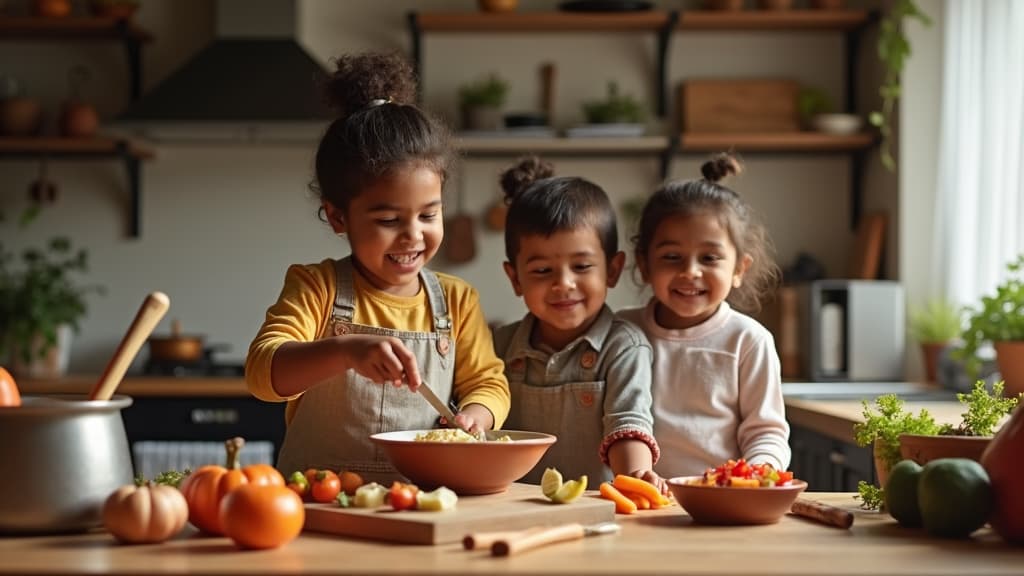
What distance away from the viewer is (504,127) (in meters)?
4.22

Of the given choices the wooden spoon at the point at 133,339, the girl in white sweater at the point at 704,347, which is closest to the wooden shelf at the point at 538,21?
the girl in white sweater at the point at 704,347

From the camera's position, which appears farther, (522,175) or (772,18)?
(772,18)

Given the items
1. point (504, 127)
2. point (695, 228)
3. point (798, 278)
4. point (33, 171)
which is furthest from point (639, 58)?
point (695, 228)

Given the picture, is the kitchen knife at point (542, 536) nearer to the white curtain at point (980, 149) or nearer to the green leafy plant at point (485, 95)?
the white curtain at point (980, 149)

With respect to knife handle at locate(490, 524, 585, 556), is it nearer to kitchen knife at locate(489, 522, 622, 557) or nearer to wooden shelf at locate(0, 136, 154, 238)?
kitchen knife at locate(489, 522, 622, 557)

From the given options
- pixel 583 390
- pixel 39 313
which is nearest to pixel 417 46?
pixel 39 313

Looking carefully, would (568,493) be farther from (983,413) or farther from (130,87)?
(130,87)

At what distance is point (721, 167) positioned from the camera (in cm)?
212

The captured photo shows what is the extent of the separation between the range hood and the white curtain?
6.63ft

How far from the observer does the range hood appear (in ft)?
13.0

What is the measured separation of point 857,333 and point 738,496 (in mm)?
2766

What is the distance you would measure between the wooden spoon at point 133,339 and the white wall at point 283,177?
3.14 metres

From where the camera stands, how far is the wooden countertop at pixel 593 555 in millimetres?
1050

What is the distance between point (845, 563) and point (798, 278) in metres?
3.31
